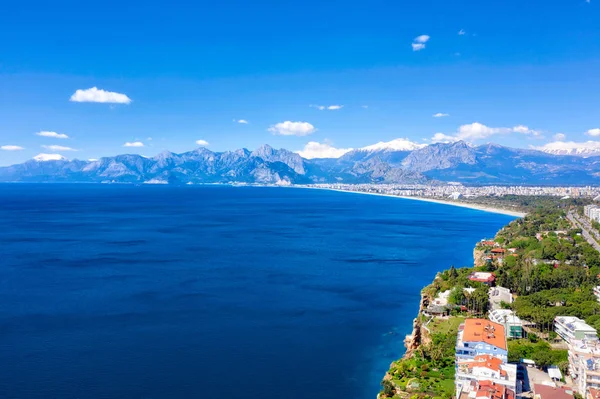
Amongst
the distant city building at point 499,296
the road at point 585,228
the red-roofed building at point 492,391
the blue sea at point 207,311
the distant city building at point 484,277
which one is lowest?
the blue sea at point 207,311

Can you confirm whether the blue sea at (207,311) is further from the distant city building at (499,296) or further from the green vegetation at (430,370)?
the distant city building at (499,296)

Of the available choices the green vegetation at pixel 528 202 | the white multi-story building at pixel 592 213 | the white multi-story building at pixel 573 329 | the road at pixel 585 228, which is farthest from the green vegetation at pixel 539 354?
the green vegetation at pixel 528 202

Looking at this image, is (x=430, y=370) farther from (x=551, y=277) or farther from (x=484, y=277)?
(x=551, y=277)

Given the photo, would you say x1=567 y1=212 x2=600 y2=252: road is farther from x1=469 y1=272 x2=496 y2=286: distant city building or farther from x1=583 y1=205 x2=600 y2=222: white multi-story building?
x1=469 y1=272 x2=496 y2=286: distant city building

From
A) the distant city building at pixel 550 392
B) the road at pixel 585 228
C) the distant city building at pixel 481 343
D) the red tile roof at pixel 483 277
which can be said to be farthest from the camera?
the road at pixel 585 228

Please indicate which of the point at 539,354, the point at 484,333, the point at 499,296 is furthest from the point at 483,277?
the point at 484,333

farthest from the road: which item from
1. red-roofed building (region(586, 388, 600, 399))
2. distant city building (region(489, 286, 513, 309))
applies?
red-roofed building (region(586, 388, 600, 399))
